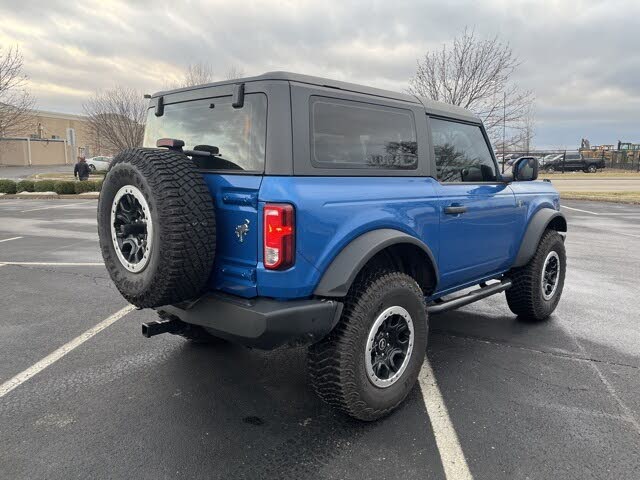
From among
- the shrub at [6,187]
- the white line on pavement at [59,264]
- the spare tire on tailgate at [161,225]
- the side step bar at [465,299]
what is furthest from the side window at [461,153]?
the shrub at [6,187]

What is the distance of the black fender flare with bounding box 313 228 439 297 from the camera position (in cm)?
252

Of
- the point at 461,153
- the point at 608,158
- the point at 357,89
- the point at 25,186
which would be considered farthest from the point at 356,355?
the point at 608,158

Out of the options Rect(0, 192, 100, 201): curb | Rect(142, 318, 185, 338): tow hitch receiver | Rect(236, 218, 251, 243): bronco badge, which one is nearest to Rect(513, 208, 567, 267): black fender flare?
Rect(236, 218, 251, 243): bronco badge

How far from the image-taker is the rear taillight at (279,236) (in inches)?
92.9

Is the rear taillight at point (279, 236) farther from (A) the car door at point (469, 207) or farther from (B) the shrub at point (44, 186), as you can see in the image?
(B) the shrub at point (44, 186)

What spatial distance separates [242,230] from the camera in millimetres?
2492

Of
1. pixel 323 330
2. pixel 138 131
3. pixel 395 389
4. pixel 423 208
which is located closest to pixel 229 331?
pixel 323 330

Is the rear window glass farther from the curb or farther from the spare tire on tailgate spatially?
→ the curb

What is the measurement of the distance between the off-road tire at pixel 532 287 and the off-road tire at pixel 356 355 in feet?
6.97

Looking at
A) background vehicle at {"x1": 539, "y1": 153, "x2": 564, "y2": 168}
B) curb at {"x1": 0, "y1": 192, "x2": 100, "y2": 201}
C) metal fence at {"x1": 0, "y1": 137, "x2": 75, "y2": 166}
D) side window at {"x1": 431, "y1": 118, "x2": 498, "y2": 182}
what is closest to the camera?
side window at {"x1": 431, "y1": 118, "x2": 498, "y2": 182}

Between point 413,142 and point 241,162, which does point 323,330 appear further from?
point 413,142

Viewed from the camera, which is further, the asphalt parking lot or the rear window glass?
the rear window glass

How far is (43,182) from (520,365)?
2267 centimetres

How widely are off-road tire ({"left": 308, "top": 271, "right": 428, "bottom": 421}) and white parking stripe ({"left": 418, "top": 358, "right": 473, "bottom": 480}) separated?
11.1 inches
